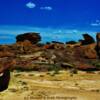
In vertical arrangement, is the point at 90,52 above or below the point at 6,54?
above

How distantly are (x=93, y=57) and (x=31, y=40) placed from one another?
18.3 metres

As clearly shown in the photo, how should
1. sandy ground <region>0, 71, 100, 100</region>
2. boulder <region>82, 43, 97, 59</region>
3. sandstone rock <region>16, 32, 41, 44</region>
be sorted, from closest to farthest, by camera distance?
sandy ground <region>0, 71, 100, 100</region> < boulder <region>82, 43, 97, 59</region> < sandstone rock <region>16, 32, 41, 44</region>

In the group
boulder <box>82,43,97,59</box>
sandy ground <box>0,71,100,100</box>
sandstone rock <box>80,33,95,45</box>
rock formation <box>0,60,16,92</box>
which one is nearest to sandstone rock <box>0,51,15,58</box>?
boulder <box>82,43,97,59</box>

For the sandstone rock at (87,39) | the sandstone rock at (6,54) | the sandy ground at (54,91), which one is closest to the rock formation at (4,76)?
the sandy ground at (54,91)

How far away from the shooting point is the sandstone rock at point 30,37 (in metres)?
62.0

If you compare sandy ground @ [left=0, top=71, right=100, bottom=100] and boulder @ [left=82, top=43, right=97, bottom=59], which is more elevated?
boulder @ [left=82, top=43, right=97, bottom=59]

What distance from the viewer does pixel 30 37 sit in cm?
6222

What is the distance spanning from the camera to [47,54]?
43.7m

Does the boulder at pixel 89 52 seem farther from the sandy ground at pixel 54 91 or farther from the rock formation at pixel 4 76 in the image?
the rock formation at pixel 4 76

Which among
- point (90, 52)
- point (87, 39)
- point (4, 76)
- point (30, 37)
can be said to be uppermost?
point (30, 37)

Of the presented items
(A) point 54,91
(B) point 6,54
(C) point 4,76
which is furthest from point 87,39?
(C) point 4,76

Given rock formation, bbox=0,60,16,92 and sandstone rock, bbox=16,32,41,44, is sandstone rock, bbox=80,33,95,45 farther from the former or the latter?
rock formation, bbox=0,60,16,92

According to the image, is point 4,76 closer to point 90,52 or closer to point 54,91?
point 54,91

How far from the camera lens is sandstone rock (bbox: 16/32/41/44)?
203 feet
